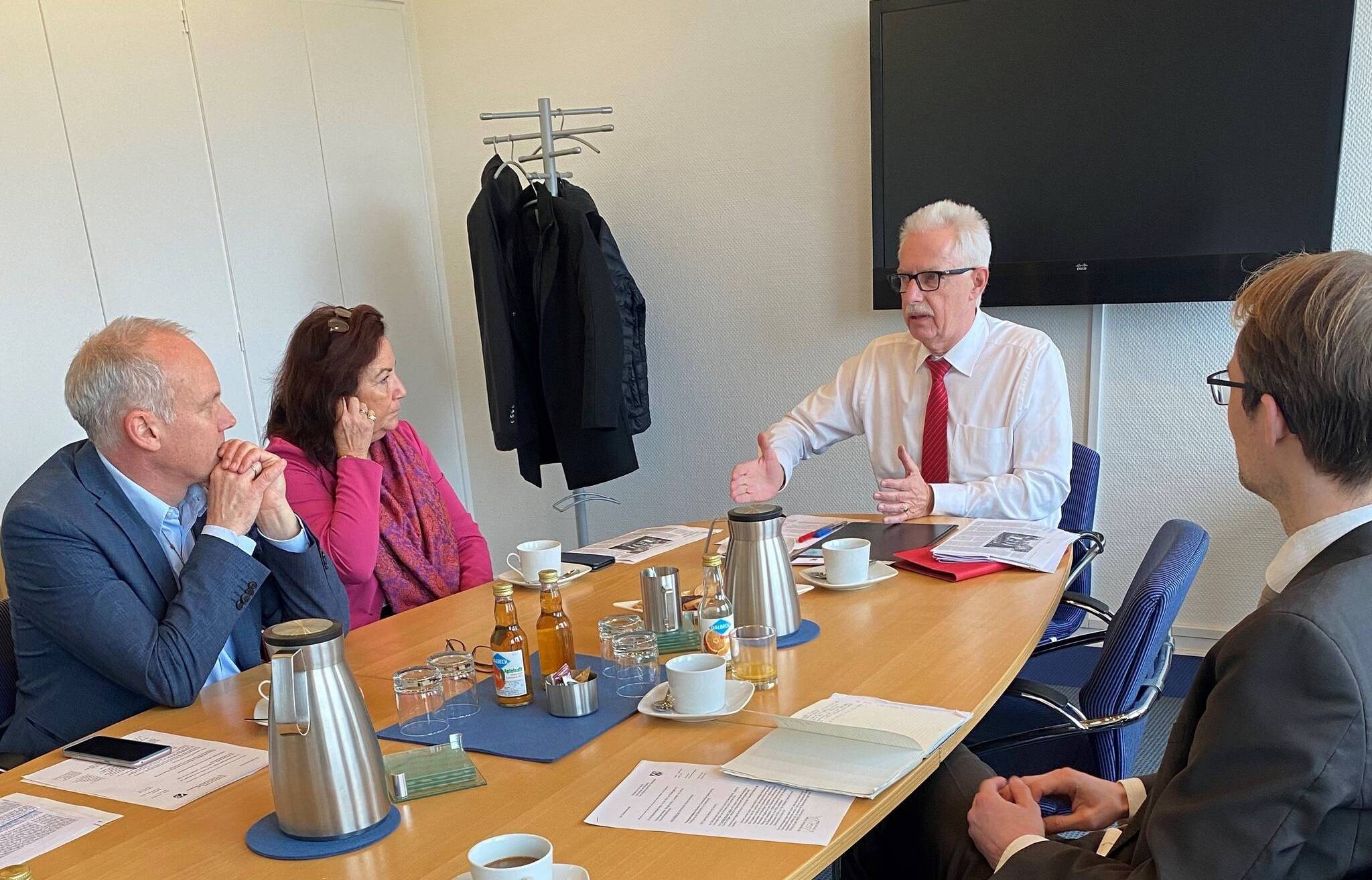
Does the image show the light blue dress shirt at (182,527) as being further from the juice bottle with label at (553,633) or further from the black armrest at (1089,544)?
the black armrest at (1089,544)

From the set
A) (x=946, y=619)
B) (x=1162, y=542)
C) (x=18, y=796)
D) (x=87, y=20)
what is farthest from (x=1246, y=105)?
(x=87, y=20)

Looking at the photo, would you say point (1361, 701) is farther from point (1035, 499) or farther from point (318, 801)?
point (1035, 499)

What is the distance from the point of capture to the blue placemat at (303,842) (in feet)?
3.94

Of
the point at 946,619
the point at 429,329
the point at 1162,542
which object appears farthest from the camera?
the point at 429,329

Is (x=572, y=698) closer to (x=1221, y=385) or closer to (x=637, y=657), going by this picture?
(x=637, y=657)

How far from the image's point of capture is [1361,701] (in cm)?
92

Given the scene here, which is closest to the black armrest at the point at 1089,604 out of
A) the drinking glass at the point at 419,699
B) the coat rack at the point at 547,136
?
the drinking glass at the point at 419,699

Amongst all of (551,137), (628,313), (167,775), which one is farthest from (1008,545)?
(551,137)

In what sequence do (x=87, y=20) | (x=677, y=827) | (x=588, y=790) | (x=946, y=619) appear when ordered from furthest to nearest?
(x=87, y=20) → (x=946, y=619) → (x=588, y=790) → (x=677, y=827)

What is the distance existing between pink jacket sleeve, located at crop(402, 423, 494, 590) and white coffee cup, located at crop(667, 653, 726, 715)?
121 centimetres

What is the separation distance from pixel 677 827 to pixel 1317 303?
34.5 inches

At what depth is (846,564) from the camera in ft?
6.68

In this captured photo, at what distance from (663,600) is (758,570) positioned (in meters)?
0.18

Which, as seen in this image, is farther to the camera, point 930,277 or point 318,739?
point 930,277
